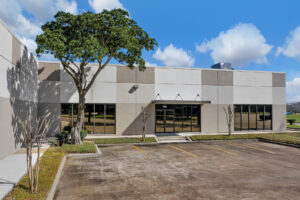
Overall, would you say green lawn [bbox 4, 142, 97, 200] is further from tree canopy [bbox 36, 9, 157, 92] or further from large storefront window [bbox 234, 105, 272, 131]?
large storefront window [bbox 234, 105, 272, 131]

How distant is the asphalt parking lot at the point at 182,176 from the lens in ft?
23.7

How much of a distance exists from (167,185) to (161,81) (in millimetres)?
14271

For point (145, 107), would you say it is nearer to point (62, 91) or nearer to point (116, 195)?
point (62, 91)

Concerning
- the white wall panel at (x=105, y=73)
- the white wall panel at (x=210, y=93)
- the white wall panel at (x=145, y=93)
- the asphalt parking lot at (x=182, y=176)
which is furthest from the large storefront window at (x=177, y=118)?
the asphalt parking lot at (x=182, y=176)

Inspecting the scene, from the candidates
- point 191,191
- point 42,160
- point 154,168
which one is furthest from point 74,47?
point 191,191

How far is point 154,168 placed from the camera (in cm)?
1024

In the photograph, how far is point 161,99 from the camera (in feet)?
69.6

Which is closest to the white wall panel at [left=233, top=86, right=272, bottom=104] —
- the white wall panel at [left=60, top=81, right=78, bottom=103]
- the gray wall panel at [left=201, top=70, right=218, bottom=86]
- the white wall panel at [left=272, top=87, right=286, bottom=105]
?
the white wall panel at [left=272, top=87, right=286, bottom=105]

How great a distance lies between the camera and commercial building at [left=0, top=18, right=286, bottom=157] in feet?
63.2

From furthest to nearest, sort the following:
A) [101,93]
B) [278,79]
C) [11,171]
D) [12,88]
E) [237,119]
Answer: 1. [278,79]
2. [237,119]
3. [101,93]
4. [12,88]
5. [11,171]

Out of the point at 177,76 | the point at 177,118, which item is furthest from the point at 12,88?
the point at 177,118

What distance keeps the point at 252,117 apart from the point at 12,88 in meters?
22.5

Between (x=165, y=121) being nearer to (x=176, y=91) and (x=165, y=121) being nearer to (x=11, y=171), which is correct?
(x=176, y=91)

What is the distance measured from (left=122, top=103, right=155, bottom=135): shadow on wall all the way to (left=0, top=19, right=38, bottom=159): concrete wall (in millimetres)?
8696
